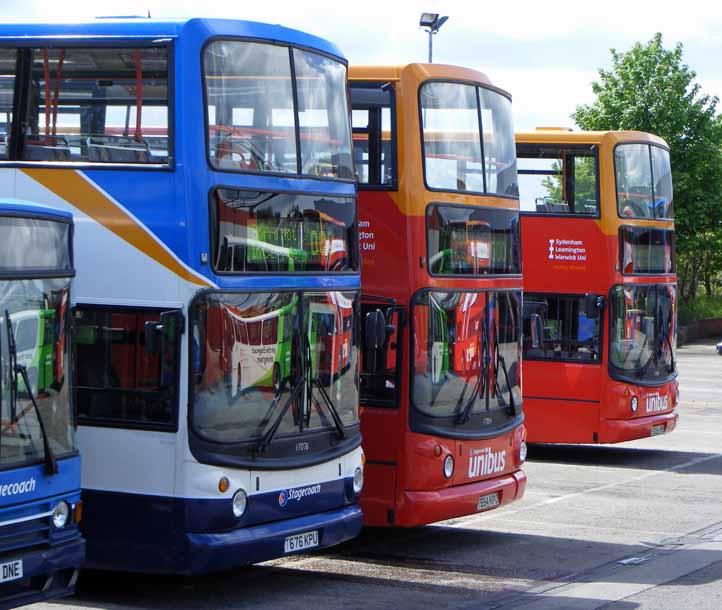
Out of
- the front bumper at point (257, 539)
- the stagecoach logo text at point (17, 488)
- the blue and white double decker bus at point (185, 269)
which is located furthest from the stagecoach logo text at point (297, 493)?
the stagecoach logo text at point (17, 488)

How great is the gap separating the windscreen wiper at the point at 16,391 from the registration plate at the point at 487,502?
5402mm

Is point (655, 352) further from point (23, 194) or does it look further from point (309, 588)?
point (23, 194)

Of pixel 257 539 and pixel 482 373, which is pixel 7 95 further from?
pixel 482 373

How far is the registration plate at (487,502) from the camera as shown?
13695 mm

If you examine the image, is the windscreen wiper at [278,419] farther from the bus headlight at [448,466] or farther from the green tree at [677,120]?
the green tree at [677,120]

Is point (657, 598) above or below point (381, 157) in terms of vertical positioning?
below

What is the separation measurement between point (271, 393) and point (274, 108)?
83.1 inches

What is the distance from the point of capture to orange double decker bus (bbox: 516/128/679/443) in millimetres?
19734

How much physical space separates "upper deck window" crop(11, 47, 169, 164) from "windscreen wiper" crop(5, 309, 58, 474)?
213cm

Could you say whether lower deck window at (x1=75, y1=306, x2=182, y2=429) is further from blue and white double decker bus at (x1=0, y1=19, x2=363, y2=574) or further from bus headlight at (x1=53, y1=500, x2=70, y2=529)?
bus headlight at (x1=53, y1=500, x2=70, y2=529)

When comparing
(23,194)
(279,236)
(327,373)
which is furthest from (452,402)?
(23,194)

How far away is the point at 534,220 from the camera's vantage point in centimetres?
2009

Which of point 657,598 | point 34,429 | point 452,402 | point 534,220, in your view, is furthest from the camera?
point 534,220

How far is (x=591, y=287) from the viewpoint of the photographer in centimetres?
1977
